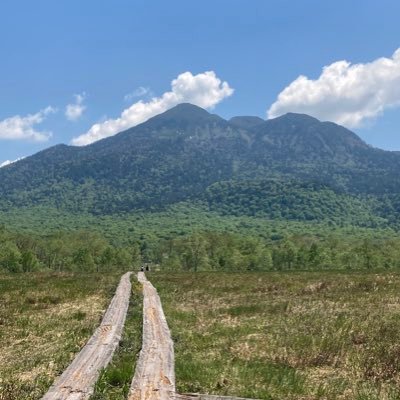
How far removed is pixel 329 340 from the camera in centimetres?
2023

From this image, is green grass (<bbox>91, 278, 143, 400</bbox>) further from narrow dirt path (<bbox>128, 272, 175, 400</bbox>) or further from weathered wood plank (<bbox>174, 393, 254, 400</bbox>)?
weathered wood plank (<bbox>174, 393, 254, 400</bbox>)

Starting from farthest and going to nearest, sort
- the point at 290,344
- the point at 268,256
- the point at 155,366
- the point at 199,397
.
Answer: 1. the point at 268,256
2. the point at 290,344
3. the point at 155,366
4. the point at 199,397

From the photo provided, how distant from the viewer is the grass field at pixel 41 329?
14617 mm

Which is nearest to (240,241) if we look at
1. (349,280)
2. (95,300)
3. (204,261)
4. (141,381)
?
(204,261)

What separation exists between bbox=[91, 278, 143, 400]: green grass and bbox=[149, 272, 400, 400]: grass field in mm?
→ 1562

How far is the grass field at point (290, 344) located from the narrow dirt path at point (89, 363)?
2521mm

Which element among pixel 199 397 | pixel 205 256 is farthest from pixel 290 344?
pixel 205 256

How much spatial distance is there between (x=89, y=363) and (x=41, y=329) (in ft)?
30.4

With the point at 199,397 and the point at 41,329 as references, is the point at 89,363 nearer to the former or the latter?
the point at 199,397

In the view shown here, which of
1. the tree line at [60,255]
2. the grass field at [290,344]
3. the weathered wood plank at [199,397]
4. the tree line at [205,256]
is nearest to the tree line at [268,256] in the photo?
the tree line at [205,256]

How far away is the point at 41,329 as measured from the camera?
23.7 metres

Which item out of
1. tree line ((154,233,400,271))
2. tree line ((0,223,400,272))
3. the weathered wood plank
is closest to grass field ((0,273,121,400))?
the weathered wood plank

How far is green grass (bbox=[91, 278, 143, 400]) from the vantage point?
12.5 m

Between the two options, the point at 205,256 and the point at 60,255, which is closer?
→ the point at 205,256
